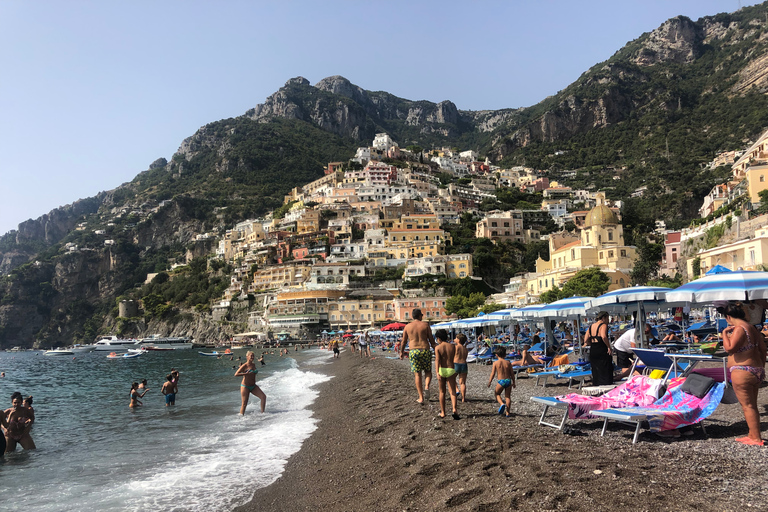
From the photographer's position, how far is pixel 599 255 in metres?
45.6

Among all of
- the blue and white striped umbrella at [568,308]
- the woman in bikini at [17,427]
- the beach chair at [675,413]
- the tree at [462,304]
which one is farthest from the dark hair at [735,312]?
the tree at [462,304]

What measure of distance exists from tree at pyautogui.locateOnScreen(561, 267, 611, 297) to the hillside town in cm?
301

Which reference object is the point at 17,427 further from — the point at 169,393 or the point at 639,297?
the point at 639,297

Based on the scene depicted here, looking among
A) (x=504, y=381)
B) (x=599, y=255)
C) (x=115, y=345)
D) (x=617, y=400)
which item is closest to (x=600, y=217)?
(x=599, y=255)

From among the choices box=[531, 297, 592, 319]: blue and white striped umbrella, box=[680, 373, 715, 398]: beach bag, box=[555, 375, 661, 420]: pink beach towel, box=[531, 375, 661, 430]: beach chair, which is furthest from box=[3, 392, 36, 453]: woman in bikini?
box=[531, 297, 592, 319]: blue and white striped umbrella

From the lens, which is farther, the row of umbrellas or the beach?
the row of umbrellas

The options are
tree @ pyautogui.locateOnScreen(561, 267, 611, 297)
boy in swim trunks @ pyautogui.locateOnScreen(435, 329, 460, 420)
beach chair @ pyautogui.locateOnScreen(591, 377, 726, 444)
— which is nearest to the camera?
beach chair @ pyautogui.locateOnScreen(591, 377, 726, 444)

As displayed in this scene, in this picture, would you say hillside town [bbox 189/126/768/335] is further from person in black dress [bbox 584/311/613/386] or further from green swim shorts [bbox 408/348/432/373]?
green swim shorts [bbox 408/348/432/373]

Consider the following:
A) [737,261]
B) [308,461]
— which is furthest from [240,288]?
[308,461]

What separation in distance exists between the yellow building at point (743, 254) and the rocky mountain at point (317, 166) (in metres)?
57.1

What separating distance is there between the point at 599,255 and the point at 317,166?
405 feet

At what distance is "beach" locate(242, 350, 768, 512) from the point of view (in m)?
4.31

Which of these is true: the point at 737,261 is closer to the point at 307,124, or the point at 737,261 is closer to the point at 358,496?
the point at 358,496

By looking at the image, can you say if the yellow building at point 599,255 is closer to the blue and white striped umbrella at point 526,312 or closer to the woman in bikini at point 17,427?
the blue and white striped umbrella at point 526,312
